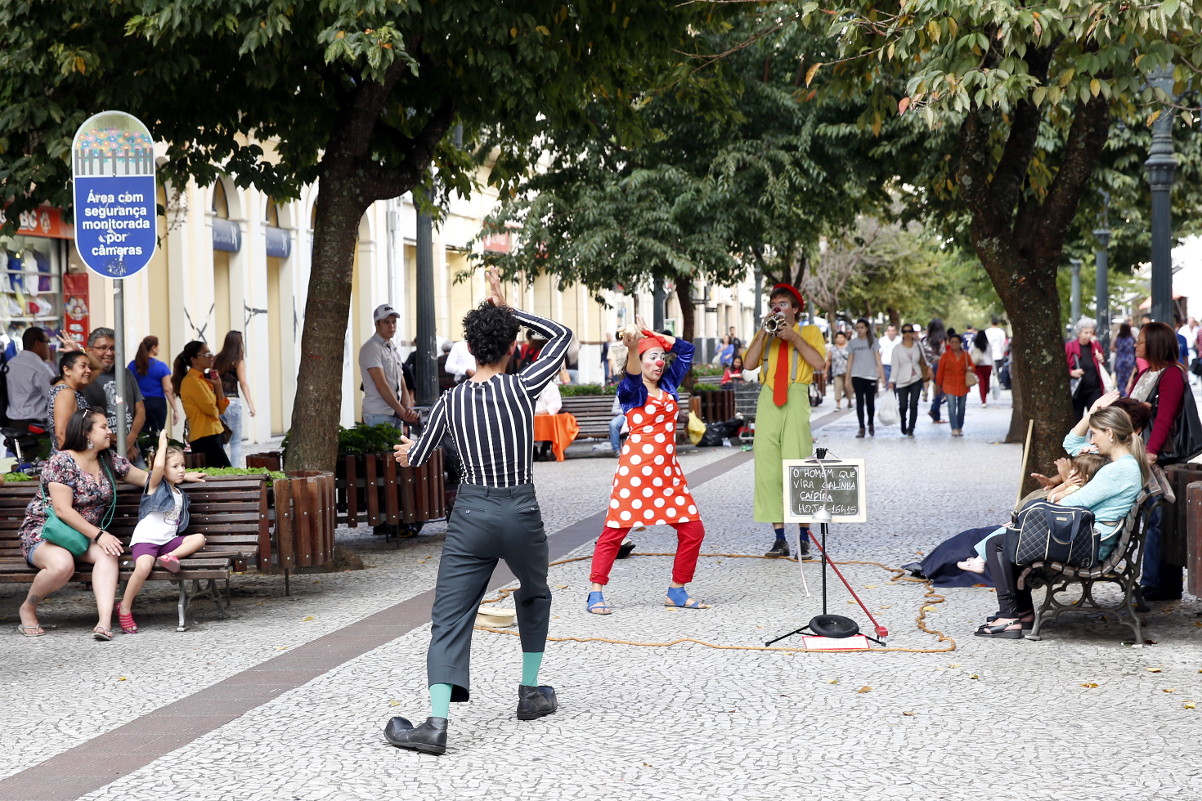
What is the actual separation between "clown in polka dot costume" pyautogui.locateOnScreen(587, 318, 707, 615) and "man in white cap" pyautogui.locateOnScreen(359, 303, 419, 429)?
151 inches

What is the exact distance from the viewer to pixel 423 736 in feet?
17.6

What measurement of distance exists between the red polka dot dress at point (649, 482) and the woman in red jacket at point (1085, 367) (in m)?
8.92

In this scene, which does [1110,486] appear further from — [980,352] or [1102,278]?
[1102,278]

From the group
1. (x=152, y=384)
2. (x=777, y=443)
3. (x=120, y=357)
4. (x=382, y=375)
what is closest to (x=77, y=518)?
(x=120, y=357)

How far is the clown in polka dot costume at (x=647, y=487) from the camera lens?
8.39 m

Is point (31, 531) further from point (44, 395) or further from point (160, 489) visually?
point (44, 395)

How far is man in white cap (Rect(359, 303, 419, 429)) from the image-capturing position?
12.3 metres

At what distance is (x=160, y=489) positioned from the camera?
27.1ft

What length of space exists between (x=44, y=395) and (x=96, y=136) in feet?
19.0

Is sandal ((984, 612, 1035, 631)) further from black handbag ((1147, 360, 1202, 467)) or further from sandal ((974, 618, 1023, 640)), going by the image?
black handbag ((1147, 360, 1202, 467))

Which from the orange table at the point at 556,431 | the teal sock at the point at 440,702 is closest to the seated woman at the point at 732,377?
the orange table at the point at 556,431

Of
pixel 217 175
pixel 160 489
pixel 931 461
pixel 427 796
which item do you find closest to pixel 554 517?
pixel 217 175

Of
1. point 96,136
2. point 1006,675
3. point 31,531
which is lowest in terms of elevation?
point 1006,675

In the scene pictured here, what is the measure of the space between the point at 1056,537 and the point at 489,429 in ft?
10.2
